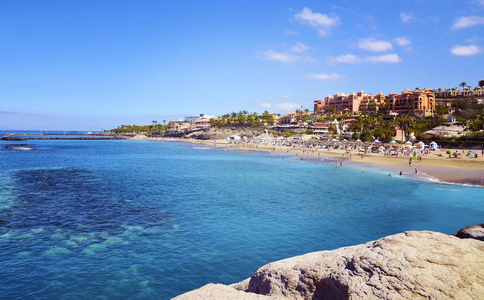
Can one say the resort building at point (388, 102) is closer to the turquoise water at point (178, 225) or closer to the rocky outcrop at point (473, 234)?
the turquoise water at point (178, 225)

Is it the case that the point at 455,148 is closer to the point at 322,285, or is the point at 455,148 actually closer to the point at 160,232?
the point at 160,232

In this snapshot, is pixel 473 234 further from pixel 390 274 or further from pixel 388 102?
pixel 388 102

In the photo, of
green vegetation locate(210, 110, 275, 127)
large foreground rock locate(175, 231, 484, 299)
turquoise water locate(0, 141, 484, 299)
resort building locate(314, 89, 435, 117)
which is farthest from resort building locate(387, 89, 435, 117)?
large foreground rock locate(175, 231, 484, 299)

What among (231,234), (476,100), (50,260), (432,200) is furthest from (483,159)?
(476,100)

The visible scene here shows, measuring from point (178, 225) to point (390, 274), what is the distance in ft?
50.9

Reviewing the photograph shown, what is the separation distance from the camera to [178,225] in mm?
18906

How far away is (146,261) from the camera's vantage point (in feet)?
45.7

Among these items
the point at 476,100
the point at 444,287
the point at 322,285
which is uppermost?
the point at 476,100

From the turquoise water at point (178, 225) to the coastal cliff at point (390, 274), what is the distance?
692 cm

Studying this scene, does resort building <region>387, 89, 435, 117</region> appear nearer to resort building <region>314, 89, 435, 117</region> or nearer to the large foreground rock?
resort building <region>314, 89, 435, 117</region>

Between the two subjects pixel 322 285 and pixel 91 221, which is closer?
pixel 322 285

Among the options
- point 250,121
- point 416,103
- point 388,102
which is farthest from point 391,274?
point 250,121

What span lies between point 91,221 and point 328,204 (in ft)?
57.7

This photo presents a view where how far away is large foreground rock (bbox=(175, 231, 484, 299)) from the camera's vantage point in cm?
477
